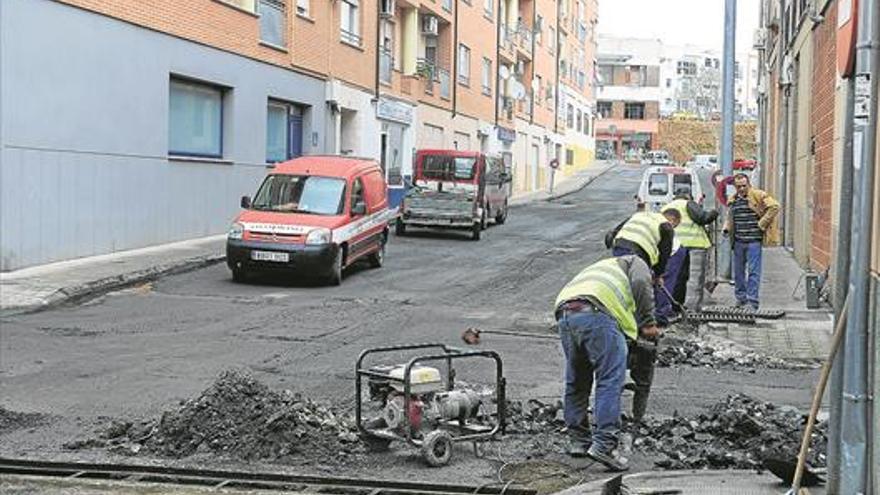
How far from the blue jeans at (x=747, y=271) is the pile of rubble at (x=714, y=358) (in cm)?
266

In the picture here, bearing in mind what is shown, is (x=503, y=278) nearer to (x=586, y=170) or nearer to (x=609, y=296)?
(x=609, y=296)

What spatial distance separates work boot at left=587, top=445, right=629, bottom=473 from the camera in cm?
728

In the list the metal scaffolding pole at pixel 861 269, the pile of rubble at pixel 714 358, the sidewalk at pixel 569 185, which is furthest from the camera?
the sidewalk at pixel 569 185

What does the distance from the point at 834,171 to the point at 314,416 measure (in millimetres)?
10257

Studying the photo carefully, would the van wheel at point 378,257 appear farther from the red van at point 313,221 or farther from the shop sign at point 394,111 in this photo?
the shop sign at point 394,111

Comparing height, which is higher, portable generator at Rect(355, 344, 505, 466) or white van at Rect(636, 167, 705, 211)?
white van at Rect(636, 167, 705, 211)

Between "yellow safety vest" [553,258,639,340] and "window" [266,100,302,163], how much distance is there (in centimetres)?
2061

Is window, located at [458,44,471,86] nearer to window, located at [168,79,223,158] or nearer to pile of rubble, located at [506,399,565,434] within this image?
window, located at [168,79,223,158]

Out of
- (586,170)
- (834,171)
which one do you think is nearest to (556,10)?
(586,170)

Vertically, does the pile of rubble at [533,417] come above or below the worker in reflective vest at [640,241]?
below

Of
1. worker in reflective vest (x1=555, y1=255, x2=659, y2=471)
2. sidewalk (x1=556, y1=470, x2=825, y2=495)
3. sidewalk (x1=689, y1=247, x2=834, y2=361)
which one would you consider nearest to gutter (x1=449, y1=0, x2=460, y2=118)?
sidewalk (x1=689, y1=247, x2=834, y2=361)

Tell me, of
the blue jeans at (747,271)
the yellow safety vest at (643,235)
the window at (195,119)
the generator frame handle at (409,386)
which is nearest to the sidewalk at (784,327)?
the blue jeans at (747,271)

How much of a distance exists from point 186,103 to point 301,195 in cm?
579

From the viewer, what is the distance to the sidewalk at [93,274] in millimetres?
15242
